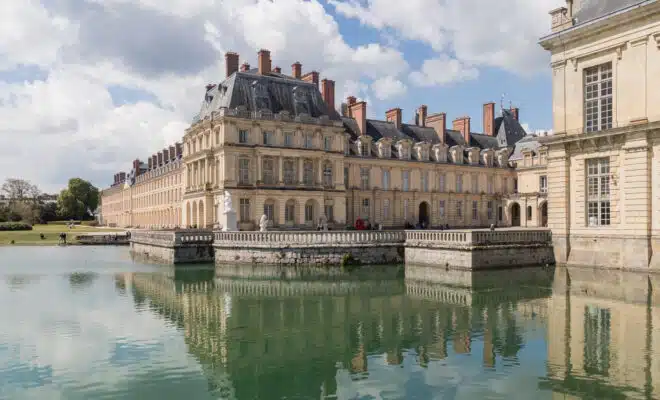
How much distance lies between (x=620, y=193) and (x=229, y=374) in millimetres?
16290

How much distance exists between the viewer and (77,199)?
88.8 m

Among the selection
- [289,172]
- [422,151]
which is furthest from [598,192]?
[422,151]

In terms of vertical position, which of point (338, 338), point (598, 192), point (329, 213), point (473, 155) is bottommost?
point (338, 338)

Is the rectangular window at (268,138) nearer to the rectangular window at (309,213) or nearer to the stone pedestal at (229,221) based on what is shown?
the rectangular window at (309,213)

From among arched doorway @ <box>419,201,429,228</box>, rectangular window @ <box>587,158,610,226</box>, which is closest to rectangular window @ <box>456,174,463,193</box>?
arched doorway @ <box>419,201,429,228</box>

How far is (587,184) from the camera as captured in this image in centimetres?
2108

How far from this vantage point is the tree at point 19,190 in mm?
86125

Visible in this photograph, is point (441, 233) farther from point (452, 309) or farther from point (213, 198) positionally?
point (213, 198)

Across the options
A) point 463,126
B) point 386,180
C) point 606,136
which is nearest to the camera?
point 606,136

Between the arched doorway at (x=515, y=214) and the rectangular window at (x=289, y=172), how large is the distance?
68.2ft

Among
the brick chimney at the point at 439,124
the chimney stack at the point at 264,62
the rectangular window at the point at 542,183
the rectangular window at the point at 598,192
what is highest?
the chimney stack at the point at 264,62

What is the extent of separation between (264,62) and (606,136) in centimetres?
2357

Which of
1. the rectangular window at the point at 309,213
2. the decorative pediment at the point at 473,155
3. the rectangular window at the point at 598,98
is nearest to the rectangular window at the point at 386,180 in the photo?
the rectangular window at the point at 309,213

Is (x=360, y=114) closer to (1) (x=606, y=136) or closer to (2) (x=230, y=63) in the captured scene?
(2) (x=230, y=63)
